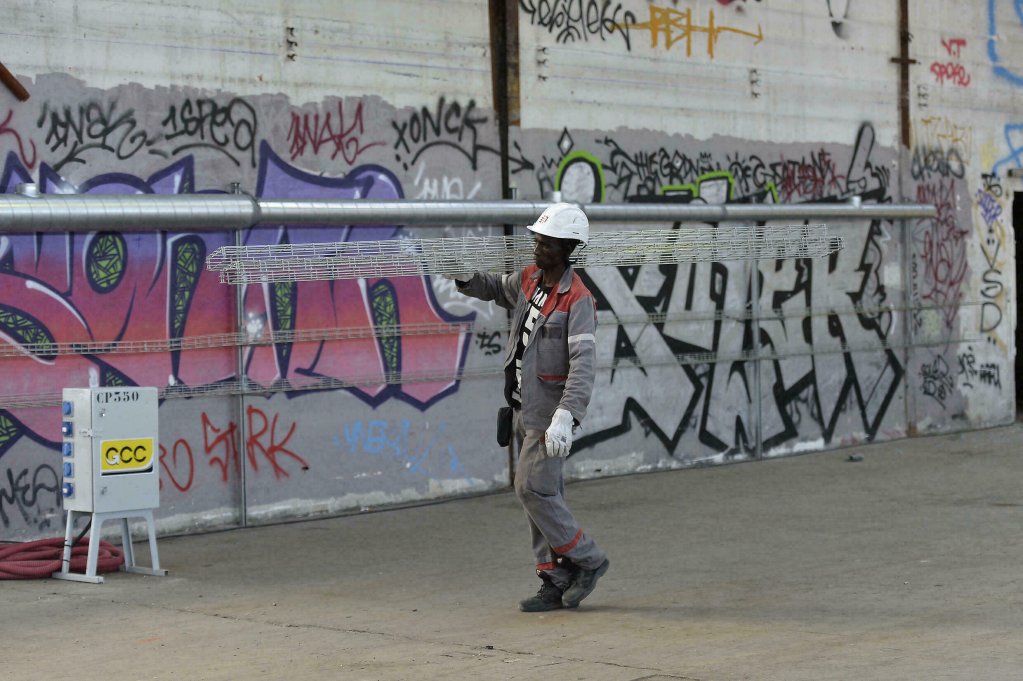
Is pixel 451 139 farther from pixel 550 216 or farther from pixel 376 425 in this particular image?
pixel 550 216

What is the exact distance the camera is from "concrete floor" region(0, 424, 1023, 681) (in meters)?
6.73

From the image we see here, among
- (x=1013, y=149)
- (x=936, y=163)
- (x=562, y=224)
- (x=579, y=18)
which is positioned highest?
(x=579, y=18)

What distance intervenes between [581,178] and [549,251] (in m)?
5.99

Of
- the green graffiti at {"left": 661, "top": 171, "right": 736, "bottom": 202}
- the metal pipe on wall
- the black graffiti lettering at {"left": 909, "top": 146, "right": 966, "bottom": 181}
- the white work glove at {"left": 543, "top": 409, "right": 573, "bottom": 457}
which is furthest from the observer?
the black graffiti lettering at {"left": 909, "top": 146, "right": 966, "bottom": 181}

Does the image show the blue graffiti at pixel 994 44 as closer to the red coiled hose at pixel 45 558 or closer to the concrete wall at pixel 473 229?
the concrete wall at pixel 473 229

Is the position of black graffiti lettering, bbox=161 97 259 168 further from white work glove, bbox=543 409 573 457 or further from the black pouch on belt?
white work glove, bbox=543 409 573 457

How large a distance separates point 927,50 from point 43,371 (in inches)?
432

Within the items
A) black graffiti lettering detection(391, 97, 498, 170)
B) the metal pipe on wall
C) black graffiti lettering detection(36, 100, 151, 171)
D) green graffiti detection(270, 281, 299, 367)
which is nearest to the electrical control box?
the metal pipe on wall

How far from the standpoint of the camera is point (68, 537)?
9430mm

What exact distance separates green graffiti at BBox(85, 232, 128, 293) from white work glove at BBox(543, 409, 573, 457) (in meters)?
4.41

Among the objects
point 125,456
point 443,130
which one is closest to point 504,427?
point 125,456

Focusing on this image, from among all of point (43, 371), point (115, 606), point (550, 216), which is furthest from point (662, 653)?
point (43, 371)

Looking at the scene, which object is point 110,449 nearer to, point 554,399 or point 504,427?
point 504,427

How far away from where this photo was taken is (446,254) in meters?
9.66
